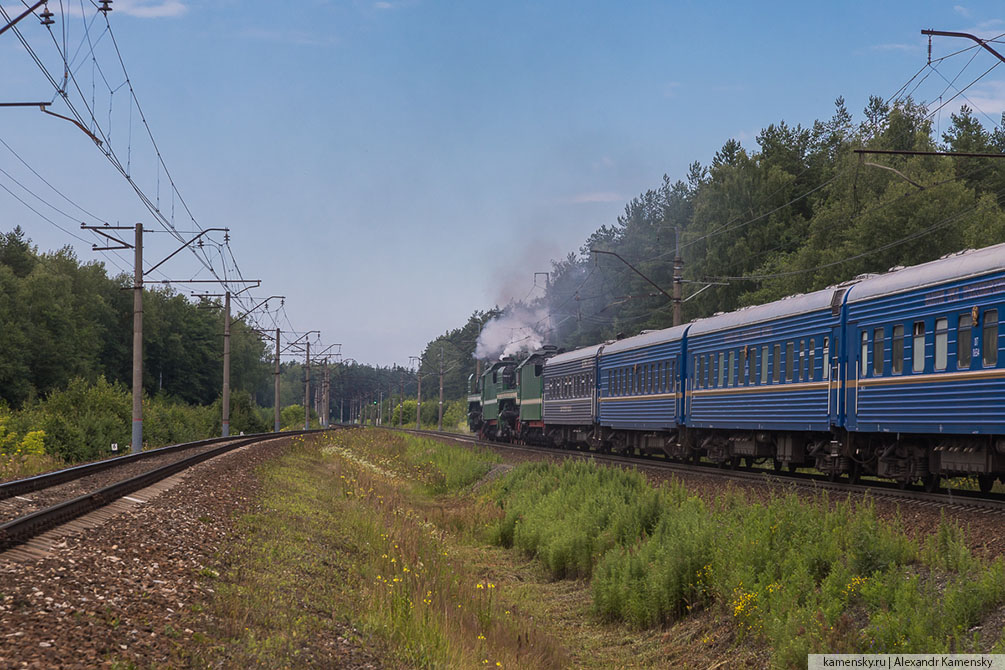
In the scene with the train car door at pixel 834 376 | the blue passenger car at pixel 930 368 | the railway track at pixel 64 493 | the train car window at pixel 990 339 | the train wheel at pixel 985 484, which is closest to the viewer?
the railway track at pixel 64 493

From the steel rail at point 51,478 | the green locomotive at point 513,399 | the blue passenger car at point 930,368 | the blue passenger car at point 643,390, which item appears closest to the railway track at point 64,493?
the steel rail at point 51,478

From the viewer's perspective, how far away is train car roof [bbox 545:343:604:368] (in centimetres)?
3875

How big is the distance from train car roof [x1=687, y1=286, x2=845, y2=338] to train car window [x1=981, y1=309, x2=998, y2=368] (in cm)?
526

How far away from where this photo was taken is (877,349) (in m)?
17.6

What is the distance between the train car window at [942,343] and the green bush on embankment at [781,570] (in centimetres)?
335

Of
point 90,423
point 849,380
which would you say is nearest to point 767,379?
point 849,380

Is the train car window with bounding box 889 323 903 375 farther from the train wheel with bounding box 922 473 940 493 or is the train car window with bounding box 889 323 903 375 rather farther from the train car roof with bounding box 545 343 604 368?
the train car roof with bounding box 545 343 604 368

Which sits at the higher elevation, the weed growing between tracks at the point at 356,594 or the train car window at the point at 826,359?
the train car window at the point at 826,359

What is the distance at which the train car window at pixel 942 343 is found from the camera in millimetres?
15477

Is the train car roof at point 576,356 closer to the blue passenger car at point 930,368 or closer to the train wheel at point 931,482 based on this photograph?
the blue passenger car at point 930,368

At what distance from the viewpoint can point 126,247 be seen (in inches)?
1427

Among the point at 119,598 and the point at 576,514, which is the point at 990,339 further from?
the point at 119,598

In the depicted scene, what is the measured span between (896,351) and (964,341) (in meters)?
1.96

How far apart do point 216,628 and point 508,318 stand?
5897cm
